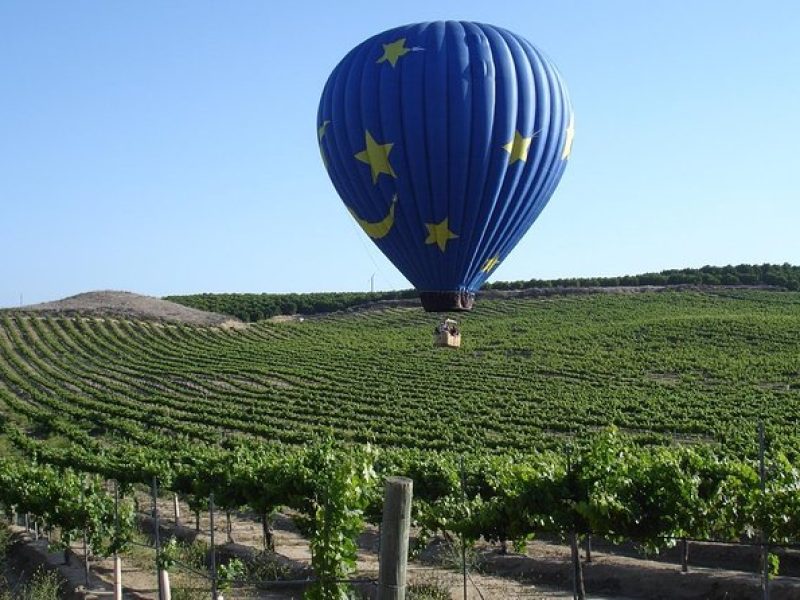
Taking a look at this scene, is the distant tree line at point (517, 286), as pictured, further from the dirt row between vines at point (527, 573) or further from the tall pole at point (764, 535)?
the tall pole at point (764, 535)

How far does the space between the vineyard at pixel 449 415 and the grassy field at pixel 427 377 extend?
198 mm

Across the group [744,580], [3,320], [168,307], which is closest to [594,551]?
[744,580]

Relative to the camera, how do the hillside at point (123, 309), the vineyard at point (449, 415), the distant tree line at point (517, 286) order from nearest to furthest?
the vineyard at point (449, 415)
the hillside at point (123, 309)
the distant tree line at point (517, 286)

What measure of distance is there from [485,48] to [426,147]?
2660 millimetres

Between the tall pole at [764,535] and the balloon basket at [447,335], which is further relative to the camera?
the balloon basket at [447,335]

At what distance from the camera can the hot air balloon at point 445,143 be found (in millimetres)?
21609

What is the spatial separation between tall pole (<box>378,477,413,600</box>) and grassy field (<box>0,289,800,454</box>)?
21587 millimetres

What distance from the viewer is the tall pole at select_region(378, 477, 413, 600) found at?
574 centimetres

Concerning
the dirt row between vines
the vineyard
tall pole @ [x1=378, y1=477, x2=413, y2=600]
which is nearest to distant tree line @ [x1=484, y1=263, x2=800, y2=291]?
the vineyard

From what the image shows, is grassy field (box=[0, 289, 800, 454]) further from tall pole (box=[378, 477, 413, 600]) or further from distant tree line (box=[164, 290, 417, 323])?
tall pole (box=[378, 477, 413, 600])

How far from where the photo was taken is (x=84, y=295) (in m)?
99.1

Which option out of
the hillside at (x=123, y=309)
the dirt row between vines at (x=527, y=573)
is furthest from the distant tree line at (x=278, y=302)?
the dirt row between vines at (x=527, y=573)

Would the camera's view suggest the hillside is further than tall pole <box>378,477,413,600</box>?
Yes

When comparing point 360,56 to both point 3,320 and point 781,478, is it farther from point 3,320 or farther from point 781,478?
point 3,320
